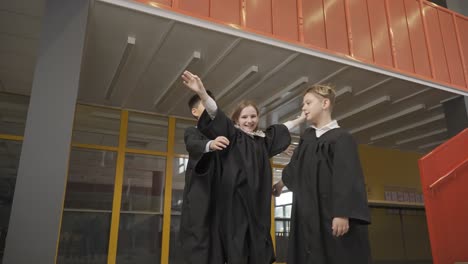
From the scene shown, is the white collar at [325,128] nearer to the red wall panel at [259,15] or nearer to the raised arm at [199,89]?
the raised arm at [199,89]

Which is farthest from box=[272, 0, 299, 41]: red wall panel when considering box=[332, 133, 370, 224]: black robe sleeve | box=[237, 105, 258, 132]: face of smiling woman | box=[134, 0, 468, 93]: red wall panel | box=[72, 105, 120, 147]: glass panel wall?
box=[72, 105, 120, 147]: glass panel wall

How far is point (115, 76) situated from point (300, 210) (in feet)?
13.8

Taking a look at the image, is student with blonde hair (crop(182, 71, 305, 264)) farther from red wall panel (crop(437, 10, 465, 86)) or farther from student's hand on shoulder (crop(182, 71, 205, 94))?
red wall panel (crop(437, 10, 465, 86))

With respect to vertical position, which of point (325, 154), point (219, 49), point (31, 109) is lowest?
point (325, 154)

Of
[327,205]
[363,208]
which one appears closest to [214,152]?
[327,205]

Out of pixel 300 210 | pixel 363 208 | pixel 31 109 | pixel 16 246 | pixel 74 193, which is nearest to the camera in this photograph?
pixel 363 208

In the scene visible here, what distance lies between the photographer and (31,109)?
3.03 metres

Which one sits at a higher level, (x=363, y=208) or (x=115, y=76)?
(x=115, y=76)

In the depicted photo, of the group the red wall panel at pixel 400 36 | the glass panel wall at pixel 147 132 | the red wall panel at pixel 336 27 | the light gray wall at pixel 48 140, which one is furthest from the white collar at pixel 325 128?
the glass panel wall at pixel 147 132

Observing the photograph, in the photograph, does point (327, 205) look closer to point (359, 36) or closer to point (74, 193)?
point (359, 36)

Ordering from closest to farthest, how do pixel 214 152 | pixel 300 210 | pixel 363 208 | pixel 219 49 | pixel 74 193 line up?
pixel 363 208, pixel 300 210, pixel 214 152, pixel 219 49, pixel 74 193

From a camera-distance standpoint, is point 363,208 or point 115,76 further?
point 115,76

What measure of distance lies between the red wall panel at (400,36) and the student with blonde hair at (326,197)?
11.5 ft

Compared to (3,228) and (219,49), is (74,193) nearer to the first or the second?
(3,228)
